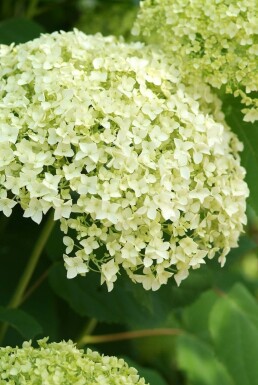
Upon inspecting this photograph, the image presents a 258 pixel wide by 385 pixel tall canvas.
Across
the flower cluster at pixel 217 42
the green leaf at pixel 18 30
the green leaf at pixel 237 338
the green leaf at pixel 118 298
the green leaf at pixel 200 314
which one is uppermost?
the flower cluster at pixel 217 42

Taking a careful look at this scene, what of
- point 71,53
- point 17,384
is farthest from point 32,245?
point 17,384

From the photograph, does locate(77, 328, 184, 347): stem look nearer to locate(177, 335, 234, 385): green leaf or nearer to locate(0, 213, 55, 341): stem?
locate(177, 335, 234, 385): green leaf

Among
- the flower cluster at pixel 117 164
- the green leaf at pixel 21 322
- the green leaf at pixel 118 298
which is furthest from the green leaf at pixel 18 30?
the green leaf at pixel 21 322

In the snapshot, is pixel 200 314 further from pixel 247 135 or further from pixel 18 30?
pixel 18 30

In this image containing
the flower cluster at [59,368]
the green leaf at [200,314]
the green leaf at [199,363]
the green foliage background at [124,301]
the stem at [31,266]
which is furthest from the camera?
the green leaf at [200,314]

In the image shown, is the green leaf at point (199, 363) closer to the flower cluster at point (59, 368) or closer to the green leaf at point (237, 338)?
the green leaf at point (237, 338)

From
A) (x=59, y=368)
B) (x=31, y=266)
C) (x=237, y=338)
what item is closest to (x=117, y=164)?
(x=59, y=368)

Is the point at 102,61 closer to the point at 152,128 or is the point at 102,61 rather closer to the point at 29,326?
the point at 152,128
